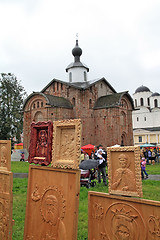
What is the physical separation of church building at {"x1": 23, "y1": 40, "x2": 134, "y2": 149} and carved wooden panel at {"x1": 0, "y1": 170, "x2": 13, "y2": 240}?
72.8 feet

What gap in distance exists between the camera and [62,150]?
9.80 ft

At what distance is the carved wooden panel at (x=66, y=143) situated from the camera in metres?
2.80

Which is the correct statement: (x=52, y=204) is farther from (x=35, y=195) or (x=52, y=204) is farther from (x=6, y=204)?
(x=6, y=204)

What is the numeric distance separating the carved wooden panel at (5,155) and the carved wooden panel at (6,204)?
0.09 metres

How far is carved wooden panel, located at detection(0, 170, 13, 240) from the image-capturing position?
124 inches

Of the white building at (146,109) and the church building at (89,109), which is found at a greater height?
the white building at (146,109)

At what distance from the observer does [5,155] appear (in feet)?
11.0

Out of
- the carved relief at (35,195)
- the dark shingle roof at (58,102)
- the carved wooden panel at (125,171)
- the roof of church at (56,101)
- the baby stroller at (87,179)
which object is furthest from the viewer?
the dark shingle roof at (58,102)

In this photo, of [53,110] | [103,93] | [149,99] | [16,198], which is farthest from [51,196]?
[149,99]

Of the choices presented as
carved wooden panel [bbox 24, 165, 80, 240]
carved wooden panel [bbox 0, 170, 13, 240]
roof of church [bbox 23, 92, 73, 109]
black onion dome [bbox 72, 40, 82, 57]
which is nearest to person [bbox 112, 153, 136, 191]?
carved wooden panel [bbox 24, 165, 80, 240]

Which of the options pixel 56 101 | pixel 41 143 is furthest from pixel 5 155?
pixel 56 101

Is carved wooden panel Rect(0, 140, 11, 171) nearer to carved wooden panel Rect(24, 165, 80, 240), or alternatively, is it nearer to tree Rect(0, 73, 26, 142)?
carved wooden panel Rect(24, 165, 80, 240)

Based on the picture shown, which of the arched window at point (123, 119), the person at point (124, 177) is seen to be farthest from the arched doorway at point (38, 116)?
the person at point (124, 177)

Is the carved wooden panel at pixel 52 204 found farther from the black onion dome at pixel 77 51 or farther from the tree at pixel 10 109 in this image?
the black onion dome at pixel 77 51
